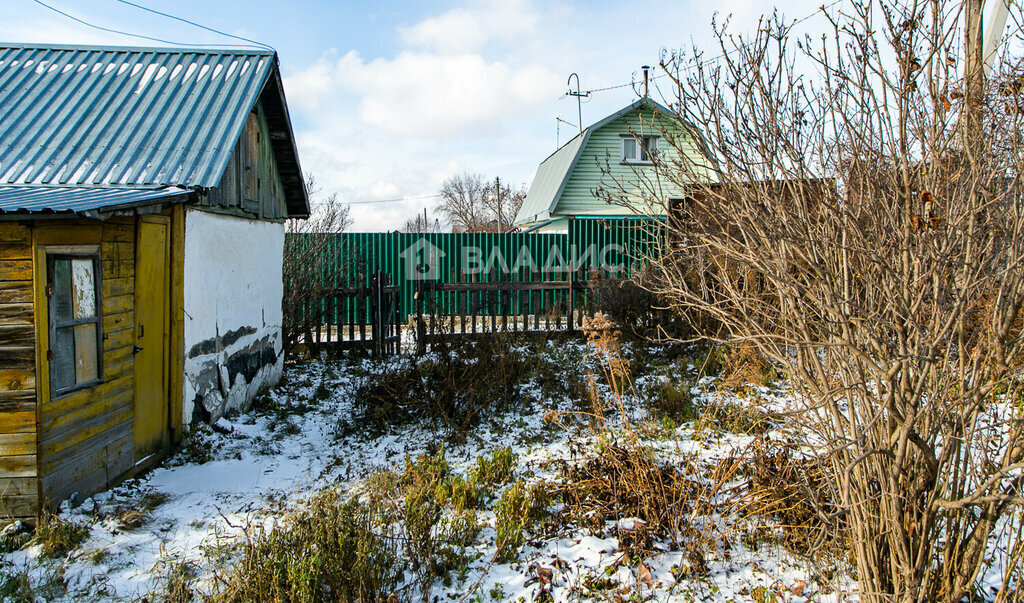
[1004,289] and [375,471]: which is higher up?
[1004,289]

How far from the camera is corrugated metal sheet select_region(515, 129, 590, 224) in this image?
57.2ft

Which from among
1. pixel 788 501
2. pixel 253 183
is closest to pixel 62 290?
pixel 253 183

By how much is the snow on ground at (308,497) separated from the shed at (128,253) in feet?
1.39

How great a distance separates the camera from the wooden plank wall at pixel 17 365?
418cm

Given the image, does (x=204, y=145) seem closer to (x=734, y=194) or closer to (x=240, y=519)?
(x=240, y=519)

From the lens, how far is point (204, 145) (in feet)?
20.6

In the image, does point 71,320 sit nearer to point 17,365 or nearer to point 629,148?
point 17,365

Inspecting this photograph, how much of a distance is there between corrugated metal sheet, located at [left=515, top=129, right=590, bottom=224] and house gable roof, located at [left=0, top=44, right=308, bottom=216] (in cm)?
990

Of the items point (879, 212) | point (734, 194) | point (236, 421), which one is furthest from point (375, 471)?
point (879, 212)

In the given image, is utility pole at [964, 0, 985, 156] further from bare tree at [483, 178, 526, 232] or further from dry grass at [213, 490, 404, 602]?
bare tree at [483, 178, 526, 232]

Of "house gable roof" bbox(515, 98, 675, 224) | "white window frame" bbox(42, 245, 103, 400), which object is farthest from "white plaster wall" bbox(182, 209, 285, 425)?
"house gable roof" bbox(515, 98, 675, 224)

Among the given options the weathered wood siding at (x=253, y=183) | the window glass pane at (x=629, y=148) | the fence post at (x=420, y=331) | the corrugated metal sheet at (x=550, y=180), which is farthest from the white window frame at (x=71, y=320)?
the window glass pane at (x=629, y=148)

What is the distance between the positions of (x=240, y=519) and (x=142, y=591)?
89 cm

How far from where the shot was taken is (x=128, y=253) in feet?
16.8
